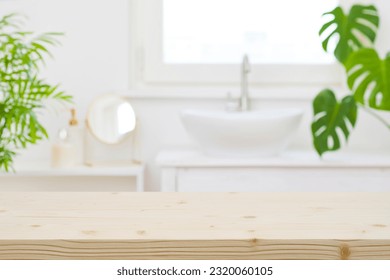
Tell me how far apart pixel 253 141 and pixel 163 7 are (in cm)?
84

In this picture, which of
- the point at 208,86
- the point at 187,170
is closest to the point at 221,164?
the point at 187,170

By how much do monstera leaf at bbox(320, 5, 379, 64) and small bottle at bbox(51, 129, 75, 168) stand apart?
1108 mm

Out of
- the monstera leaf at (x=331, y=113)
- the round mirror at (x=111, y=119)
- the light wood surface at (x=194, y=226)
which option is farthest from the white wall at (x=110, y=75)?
the light wood surface at (x=194, y=226)

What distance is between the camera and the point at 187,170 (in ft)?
7.13

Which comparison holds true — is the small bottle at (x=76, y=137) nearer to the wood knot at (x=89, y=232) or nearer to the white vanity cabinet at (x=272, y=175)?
the white vanity cabinet at (x=272, y=175)

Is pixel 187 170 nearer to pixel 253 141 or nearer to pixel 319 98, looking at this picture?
pixel 253 141

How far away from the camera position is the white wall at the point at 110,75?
266cm

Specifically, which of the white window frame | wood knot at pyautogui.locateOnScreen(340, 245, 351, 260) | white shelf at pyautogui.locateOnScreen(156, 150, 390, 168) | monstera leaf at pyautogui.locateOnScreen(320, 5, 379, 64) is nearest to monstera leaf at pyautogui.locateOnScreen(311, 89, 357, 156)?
white shelf at pyautogui.locateOnScreen(156, 150, 390, 168)

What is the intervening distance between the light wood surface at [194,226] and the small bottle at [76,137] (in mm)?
1742

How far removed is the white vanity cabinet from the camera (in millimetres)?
2174

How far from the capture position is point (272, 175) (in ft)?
7.18

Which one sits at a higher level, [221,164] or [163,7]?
[163,7]
